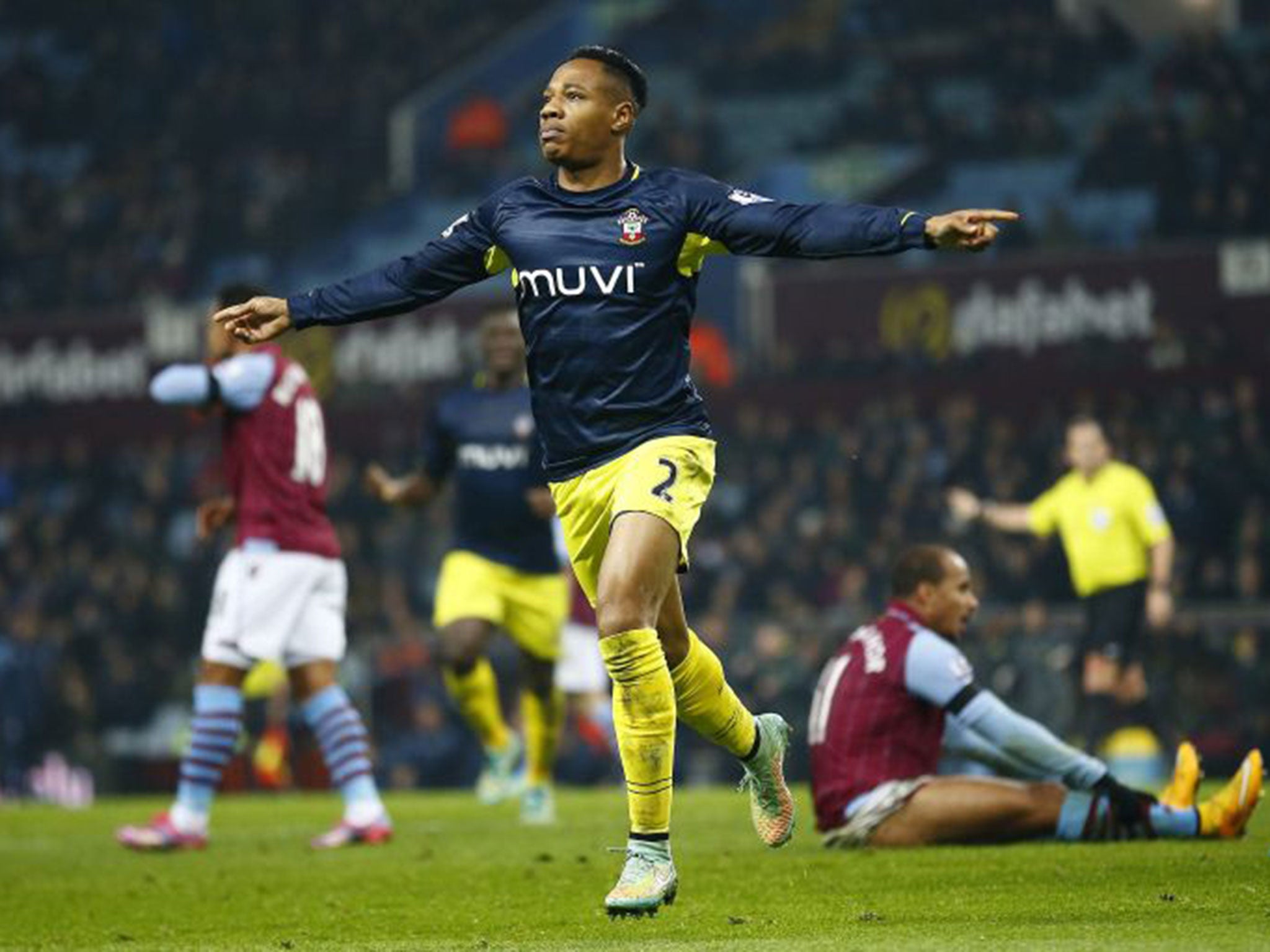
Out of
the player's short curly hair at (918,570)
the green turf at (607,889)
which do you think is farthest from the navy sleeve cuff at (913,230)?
Result: the player's short curly hair at (918,570)

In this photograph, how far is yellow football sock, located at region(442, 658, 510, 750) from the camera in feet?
39.7

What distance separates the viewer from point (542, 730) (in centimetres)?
1212

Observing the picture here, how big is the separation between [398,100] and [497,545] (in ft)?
60.3

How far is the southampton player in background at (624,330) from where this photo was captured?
6672 millimetres

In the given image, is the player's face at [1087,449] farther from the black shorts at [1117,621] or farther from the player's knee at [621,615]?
the player's knee at [621,615]

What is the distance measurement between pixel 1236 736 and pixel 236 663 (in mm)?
8340

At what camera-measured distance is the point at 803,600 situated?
64.8 ft

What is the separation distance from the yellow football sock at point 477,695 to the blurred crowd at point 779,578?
17.3 ft

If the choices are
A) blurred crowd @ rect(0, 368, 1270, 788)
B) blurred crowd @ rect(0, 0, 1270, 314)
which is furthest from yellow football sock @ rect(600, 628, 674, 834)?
Answer: blurred crowd @ rect(0, 0, 1270, 314)

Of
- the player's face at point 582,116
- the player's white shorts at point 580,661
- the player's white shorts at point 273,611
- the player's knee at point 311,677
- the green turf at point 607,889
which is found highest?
the player's face at point 582,116

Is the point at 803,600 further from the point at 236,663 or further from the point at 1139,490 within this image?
the point at 236,663

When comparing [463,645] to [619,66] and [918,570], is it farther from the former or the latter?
[619,66]

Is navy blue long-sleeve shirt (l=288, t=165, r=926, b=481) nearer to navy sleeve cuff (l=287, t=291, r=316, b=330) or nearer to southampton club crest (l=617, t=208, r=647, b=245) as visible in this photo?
southampton club crest (l=617, t=208, r=647, b=245)

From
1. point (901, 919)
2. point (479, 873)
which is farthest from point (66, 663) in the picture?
point (901, 919)
